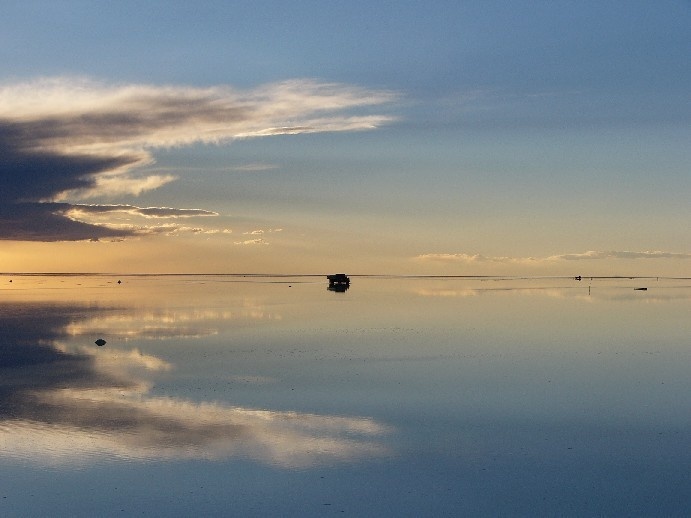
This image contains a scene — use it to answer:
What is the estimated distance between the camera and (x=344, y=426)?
29.5 meters

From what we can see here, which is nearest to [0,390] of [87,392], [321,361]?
[87,392]

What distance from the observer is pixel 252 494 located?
21.7 meters

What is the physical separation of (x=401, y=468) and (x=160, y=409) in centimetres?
1313

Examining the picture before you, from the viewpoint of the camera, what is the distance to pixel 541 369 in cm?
4484

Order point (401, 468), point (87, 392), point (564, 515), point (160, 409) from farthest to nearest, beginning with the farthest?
1. point (87, 392)
2. point (160, 409)
3. point (401, 468)
4. point (564, 515)

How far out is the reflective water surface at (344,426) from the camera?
21.6 meters

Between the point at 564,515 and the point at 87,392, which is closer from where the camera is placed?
the point at 564,515

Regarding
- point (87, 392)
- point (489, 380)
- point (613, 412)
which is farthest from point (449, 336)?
point (87, 392)

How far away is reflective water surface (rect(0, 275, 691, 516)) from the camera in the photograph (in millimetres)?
21625

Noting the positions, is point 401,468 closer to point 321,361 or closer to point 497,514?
point 497,514

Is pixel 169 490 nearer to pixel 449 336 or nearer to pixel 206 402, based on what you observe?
pixel 206 402

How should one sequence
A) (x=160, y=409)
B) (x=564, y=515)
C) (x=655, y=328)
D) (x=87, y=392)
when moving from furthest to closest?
(x=655, y=328)
(x=87, y=392)
(x=160, y=409)
(x=564, y=515)

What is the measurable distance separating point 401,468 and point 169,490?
24.7ft

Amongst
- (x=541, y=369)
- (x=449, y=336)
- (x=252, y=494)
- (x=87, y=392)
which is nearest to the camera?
(x=252, y=494)
